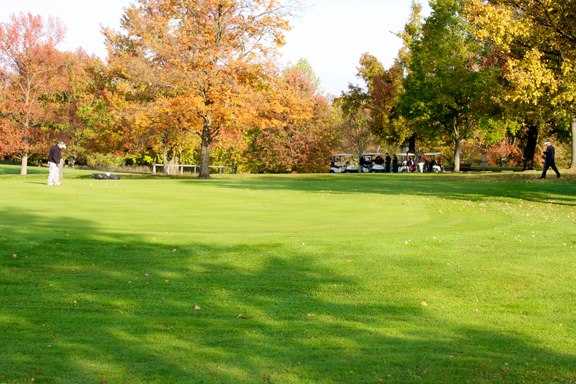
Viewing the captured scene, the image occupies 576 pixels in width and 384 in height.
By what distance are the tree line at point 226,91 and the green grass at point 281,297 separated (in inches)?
680

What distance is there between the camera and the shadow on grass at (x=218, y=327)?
296 inches

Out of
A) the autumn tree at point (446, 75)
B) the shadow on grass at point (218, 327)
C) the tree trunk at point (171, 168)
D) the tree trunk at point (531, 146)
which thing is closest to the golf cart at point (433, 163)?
the autumn tree at point (446, 75)

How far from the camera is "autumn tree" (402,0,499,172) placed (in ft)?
190

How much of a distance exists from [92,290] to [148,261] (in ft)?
7.13

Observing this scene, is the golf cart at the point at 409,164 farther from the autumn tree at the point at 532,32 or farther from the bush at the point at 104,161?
the autumn tree at the point at 532,32

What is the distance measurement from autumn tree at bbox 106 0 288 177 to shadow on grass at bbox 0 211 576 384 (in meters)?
34.3

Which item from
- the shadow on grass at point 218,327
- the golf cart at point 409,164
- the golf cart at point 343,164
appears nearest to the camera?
the shadow on grass at point 218,327

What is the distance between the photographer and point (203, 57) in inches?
1909

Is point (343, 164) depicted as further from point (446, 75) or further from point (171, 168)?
point (446, 75)

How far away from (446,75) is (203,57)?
781 inches

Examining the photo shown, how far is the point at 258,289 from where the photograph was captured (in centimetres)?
1171

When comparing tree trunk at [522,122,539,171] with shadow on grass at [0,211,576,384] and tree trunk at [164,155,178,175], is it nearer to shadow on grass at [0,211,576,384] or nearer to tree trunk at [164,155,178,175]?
tree trunk at [164,155,178,175]

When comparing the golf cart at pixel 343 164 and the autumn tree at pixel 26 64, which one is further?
the golf cart at pixel 343 164

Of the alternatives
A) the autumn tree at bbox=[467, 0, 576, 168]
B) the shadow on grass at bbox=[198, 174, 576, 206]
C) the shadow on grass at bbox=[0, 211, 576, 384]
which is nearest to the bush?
the shadow on grass at bbox=[198, 174, 576, 206]
